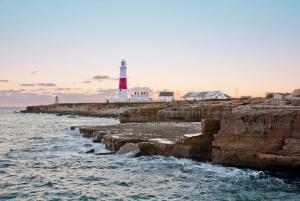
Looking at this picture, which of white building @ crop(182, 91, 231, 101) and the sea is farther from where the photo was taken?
white building @ crop(182, 91, 231, 101)

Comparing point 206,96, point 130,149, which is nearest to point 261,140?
point 130,149

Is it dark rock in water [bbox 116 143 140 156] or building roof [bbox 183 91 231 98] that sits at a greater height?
building roof [bbox 183 91 231 98]

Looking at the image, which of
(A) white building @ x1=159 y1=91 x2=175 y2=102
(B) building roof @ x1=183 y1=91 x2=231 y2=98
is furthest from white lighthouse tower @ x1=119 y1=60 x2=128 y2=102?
(A) white building @ x1=159 y1=91 x2=175 y2=102

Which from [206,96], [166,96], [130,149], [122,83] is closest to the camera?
[130,149]

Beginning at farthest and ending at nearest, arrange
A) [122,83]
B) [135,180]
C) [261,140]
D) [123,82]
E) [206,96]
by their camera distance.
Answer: [206,96]
[122,83]
[123,82]
[261,140]
[135,180]

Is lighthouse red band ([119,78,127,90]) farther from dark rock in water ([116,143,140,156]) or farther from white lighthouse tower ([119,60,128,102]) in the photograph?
dark rock in water ([116,143,140,156])

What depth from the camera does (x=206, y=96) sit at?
103m

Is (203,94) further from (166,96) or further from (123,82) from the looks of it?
(123,82)

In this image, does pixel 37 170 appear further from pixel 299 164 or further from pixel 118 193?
pixel 299 164

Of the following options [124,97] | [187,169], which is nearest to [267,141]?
[187,169]

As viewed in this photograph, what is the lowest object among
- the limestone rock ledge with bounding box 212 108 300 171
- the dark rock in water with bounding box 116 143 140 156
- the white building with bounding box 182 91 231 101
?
the dark rock in water with bounding box 116 143 140 156

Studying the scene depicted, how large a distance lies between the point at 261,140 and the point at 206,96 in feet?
284

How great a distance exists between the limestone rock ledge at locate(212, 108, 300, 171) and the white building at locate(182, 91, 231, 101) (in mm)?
79712

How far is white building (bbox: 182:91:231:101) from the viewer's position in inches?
3962
